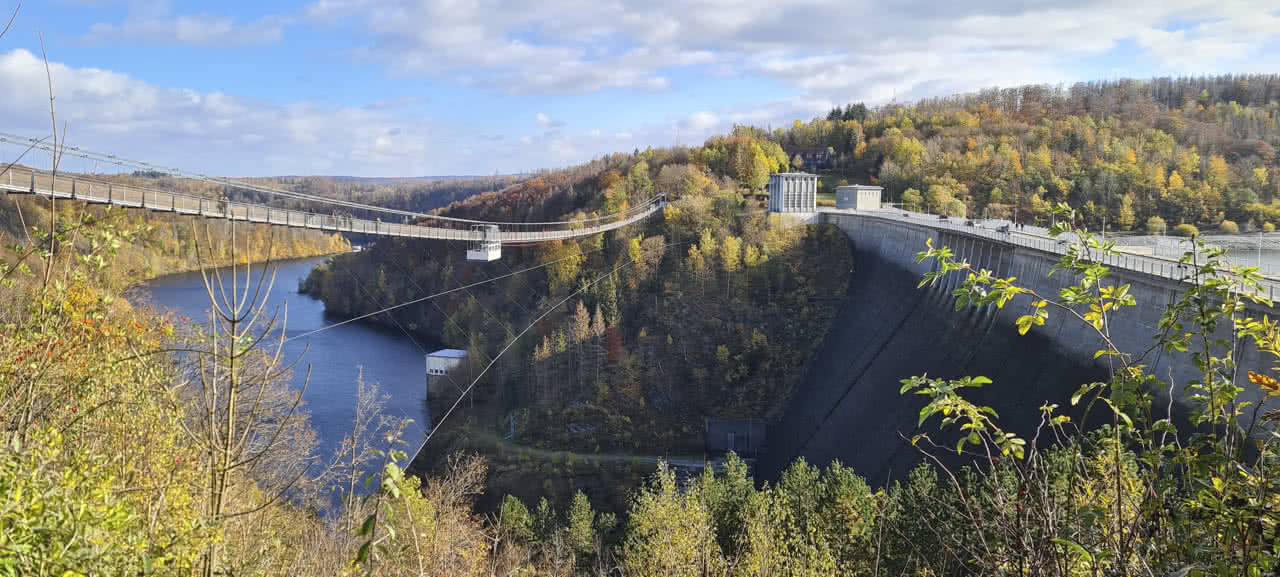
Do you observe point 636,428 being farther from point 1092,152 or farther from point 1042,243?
point 1092,152

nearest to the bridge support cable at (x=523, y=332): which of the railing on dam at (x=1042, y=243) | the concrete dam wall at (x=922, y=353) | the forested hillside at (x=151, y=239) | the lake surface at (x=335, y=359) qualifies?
the lake surface at (x=335, y=359)

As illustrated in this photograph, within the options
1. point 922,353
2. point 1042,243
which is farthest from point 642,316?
point 1042,243

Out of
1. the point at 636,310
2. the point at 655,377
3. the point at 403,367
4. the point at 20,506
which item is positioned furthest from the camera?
the point at 403,367

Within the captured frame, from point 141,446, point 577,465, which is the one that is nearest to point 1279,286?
point 141,446

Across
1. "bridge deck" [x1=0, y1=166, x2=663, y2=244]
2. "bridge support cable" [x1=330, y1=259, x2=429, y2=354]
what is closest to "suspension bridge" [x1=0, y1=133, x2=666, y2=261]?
"bridge deck" [x1=0, y1=166, x2=663, y2=244]

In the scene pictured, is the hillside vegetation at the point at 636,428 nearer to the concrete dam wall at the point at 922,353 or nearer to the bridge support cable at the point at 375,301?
the concrete dam wall at the point at 922,353

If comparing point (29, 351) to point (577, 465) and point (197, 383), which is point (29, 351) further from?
point (577, 465)

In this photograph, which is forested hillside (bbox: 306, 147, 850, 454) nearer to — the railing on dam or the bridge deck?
the bridge deck
